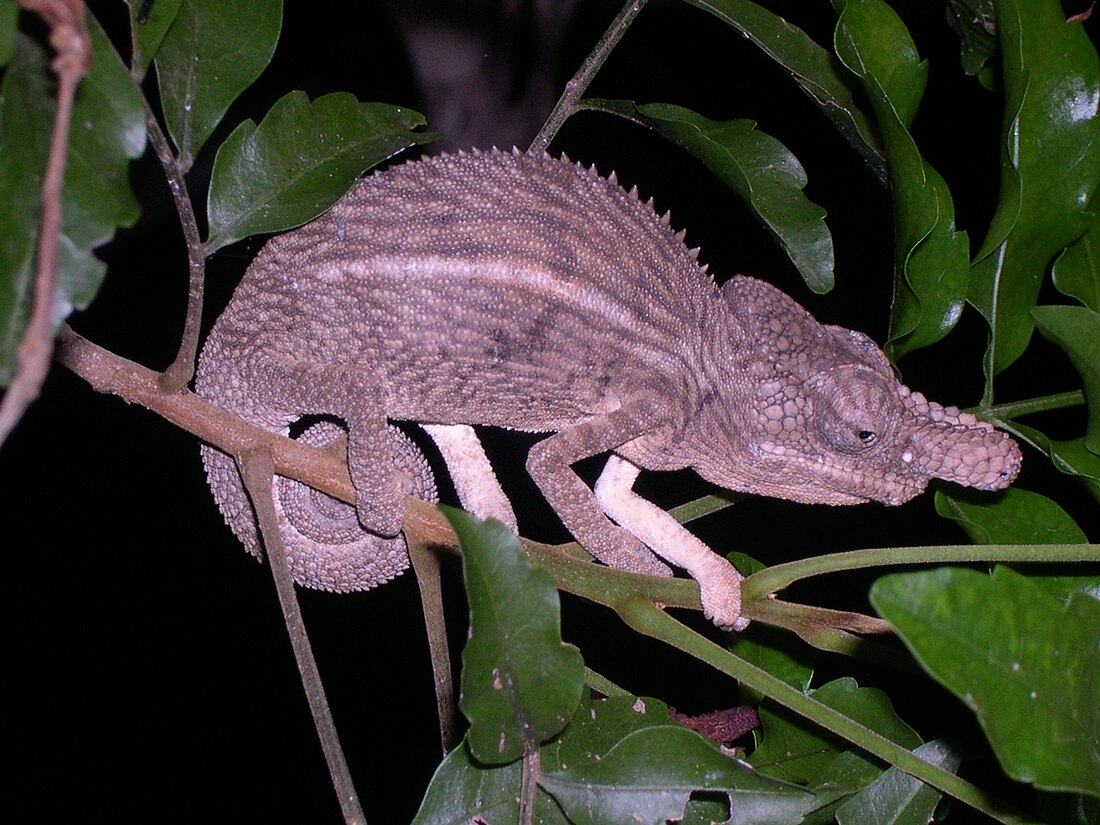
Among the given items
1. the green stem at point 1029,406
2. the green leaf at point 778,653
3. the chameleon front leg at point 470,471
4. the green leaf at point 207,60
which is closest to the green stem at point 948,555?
the green stem at point 1029,406

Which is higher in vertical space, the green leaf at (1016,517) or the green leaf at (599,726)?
the green leaf at (1016,517)

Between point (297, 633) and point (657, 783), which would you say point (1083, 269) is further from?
point (297, 633)

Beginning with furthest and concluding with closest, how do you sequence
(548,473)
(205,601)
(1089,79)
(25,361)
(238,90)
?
(205,601)
(548,473)
(1089,79)
(238,90)
(25,361)

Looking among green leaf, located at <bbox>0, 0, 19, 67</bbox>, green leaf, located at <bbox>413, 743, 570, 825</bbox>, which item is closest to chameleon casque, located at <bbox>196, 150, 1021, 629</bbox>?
green leaf, located at <bbox>413, 743, 570, 825</bbox>

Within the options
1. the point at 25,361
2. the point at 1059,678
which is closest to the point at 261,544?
the point at 25,361

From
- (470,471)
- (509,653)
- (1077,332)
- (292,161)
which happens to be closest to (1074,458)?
(1077,332)

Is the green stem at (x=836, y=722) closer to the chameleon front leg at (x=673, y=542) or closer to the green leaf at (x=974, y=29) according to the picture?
the chameleon front leg at (x=673, y=542)

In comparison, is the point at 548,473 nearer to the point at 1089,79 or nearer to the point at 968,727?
the point at 968,727
